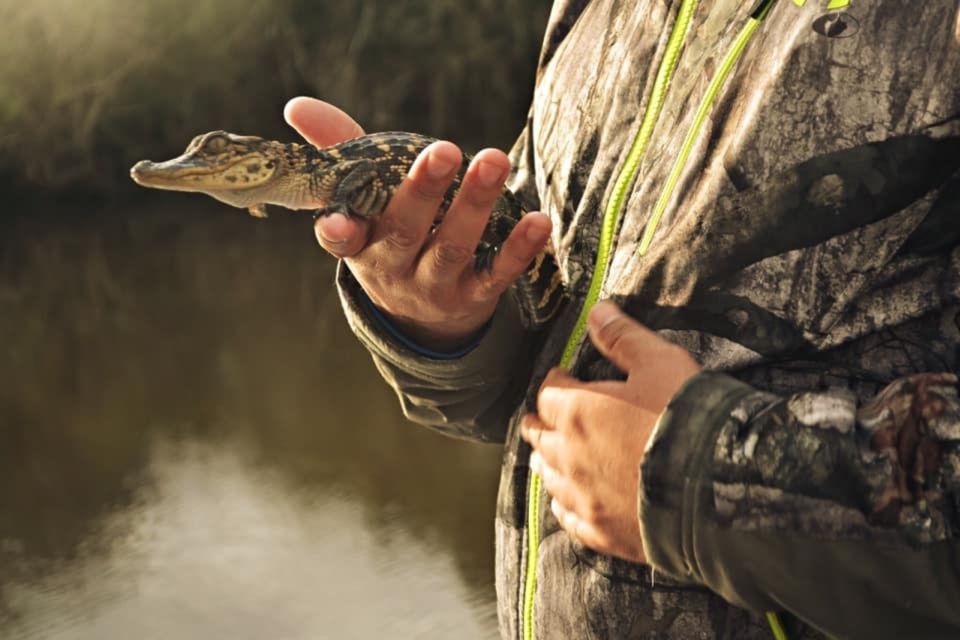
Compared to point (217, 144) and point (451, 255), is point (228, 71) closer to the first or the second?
point (217, 144)

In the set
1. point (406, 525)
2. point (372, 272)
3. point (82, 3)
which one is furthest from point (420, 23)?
point (372, 272)

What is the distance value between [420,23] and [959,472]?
10981 mm

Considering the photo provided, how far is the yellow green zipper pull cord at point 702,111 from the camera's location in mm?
637

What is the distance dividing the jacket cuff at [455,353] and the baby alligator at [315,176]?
0.02 meters

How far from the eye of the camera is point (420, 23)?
1102cm

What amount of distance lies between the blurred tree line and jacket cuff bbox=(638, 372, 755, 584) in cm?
993

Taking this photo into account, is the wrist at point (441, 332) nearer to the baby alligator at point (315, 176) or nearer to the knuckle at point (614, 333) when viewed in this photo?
the baby alligator at point (315, 176)

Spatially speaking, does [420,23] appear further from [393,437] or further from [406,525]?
[406,525]

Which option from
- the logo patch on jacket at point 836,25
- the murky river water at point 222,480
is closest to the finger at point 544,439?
the logo patch on jacket at point 836,25

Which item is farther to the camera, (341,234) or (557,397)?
(341,234)

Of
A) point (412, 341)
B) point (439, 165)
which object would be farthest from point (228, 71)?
point (439, 165)

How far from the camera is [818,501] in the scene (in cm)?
53

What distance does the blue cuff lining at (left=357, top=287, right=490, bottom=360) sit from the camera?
2.77ft

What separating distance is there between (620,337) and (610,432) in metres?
0.06
